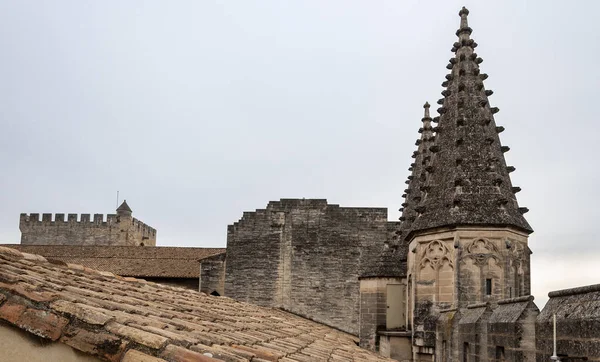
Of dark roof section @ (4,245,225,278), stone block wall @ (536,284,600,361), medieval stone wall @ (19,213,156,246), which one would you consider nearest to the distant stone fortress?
medieval stone wall @ (19,213,156,246)

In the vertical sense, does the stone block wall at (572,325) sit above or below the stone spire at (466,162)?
below

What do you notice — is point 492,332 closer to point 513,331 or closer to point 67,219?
point 513,331

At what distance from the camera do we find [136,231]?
57812mm

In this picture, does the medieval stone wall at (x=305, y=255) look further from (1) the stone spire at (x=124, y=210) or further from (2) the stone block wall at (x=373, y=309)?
(1) the stone spire at (x=124, y=210)

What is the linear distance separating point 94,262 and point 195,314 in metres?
34.7

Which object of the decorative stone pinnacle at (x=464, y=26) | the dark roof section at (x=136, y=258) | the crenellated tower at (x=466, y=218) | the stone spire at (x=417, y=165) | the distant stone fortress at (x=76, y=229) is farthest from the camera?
the distant stone fortress at (x=76, y=229)

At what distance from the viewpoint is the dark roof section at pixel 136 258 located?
1503 inches

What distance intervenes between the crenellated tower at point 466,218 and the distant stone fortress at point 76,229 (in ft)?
131

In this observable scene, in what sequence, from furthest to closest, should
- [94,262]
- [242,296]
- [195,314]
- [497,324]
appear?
1. [94,262]
2. [242,296]
3. [497,324]
4. [195,314]

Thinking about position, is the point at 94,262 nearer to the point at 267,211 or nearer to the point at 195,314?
the point at 267,211

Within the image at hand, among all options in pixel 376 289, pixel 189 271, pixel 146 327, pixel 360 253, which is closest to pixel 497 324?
pixel 146 327

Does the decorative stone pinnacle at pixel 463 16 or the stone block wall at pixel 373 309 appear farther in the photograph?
the stone block wall at pixel 373 309

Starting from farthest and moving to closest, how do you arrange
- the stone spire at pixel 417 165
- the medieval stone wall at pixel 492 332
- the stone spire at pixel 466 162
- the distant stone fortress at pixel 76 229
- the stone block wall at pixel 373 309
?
the distant stone fortress at pixel 76 229 < the stone spire at pixel 417 165 < the stone block wall at pixel 373 309 < the stone spire at pixel 466 162 < the medieval stone wall at pixel 492 332

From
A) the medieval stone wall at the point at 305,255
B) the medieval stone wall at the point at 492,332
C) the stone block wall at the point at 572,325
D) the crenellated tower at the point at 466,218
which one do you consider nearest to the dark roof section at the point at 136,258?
the medieval stone wall at the point at 305,255
